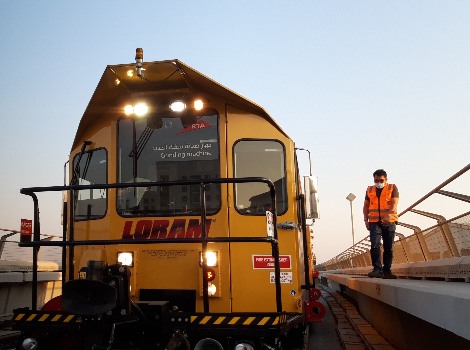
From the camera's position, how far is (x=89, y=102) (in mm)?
5660

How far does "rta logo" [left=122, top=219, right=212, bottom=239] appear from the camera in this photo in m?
5.22

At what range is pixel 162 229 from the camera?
5301mm

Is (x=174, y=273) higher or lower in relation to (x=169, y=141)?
lower

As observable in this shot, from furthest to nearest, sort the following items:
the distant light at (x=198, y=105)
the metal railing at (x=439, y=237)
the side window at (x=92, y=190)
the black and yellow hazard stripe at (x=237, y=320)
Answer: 1. the metal railing at (x=439, y=237)
2. the side window at (x=92, y=190)
3. the distant light at (x=198, y=105)
4. the black and yellow hazard stripe at (x=237, y=320)

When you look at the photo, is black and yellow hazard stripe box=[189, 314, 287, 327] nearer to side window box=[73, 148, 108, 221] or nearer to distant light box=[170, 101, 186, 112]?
side window box=[73, 148, 108, 221]

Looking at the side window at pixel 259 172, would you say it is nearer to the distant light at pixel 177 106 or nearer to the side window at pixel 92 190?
the distant light at pixel 177 106

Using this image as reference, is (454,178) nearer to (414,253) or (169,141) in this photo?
(169,141)

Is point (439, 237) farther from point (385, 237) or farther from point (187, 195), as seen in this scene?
point (187, 195)

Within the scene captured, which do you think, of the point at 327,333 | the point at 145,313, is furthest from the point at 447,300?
the point at 327,333

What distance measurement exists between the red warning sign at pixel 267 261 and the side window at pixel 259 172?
49 cm

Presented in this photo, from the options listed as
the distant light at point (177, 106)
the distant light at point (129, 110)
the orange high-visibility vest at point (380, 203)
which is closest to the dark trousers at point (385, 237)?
the orange high-visibility vest at point (380, 203)

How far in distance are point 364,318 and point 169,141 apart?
7577 mm

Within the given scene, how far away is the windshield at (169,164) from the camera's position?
17.6ft

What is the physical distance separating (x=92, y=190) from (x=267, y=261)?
2.25m
